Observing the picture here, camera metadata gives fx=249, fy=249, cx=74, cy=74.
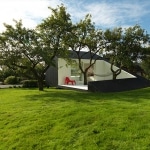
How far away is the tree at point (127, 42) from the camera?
2389 cm

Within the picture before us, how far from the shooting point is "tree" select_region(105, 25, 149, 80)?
23.9 m

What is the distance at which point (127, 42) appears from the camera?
2416 centimetres

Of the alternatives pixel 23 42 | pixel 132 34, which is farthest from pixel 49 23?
pixel 132 34

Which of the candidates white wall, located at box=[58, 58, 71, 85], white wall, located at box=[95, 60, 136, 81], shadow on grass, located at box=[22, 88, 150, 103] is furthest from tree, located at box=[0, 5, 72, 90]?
white wall, located at box=[95, 60, 136, 81]

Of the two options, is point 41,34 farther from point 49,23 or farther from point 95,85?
point 95,85

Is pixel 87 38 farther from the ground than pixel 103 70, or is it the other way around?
pixel 87 38

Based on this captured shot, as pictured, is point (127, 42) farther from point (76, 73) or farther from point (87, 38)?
point (76, 73)

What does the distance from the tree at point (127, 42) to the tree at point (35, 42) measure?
17.8ft

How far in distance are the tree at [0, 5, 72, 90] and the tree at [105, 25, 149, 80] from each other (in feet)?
17.8

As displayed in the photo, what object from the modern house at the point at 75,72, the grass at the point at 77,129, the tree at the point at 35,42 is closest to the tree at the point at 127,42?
the modern house at the point at 75,72

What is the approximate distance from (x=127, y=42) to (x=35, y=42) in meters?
9.31

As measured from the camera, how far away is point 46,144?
6875mm

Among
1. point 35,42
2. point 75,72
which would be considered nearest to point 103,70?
point 75,72

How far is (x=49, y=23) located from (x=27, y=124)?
13338mm
